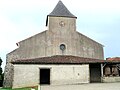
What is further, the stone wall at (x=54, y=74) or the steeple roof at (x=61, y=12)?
the steeple roof at (x=61, y=12)

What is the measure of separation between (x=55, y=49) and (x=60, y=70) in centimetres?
520

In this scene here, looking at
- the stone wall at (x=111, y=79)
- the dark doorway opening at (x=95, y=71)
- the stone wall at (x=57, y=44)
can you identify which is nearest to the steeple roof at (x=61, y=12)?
the stone wall at (x=57, y=44)

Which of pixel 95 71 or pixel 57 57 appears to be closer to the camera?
pixel 57 57

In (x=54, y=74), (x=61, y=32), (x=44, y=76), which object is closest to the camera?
(x=54, y=74)

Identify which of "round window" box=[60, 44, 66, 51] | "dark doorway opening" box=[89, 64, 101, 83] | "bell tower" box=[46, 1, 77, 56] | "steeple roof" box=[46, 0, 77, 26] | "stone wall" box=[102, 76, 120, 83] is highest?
"steeple roof" box=[46, 0, 77, 26]

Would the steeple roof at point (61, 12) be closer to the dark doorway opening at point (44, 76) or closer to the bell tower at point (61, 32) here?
the bell tower at point (61, 32)

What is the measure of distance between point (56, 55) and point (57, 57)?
1.31m

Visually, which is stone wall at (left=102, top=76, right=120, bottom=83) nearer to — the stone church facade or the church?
the church

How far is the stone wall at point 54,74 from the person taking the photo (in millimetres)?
28578

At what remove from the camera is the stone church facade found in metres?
29.0

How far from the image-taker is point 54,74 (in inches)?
1155

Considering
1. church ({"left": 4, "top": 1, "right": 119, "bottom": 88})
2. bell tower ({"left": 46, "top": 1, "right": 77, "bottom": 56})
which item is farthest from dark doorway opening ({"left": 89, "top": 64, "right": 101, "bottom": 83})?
bell tower ({"left": 46, "top": 1, "right": 77, "bottom": 56})

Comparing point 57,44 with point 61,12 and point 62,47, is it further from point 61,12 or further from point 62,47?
point 61,12

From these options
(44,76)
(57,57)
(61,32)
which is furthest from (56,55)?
(61,32)
